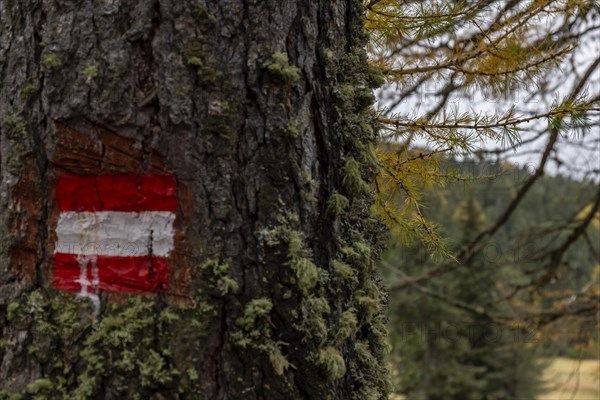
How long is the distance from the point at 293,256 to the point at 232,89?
1.03ft

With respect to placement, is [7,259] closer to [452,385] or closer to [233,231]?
[233,231]

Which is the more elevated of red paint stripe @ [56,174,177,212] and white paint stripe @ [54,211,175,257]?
red paint stripe @ [56,174,177,212]

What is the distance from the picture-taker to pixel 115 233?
1.05 meters

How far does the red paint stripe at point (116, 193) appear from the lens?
3.39ft

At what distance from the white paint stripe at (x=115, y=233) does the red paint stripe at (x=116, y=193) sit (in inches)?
0.5

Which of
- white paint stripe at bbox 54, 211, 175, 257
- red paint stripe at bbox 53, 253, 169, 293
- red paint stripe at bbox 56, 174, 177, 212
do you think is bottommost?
red paint stripe at bbox 53, 253, 169, 293

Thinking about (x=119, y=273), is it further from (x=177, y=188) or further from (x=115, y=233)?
(x=177, y=188)

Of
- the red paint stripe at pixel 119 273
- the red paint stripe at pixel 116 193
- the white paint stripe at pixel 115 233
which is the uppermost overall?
the red paint stripe at pixel 116 193

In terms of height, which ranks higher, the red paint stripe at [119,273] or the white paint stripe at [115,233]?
the white paint stripe at [115,233]

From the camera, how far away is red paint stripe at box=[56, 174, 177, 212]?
103 cm

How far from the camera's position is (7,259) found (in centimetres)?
108

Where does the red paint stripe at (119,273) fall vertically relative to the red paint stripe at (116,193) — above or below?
below

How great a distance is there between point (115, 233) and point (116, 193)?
0.07 meters

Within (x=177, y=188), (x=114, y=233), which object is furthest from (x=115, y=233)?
(x=177, y=188)
